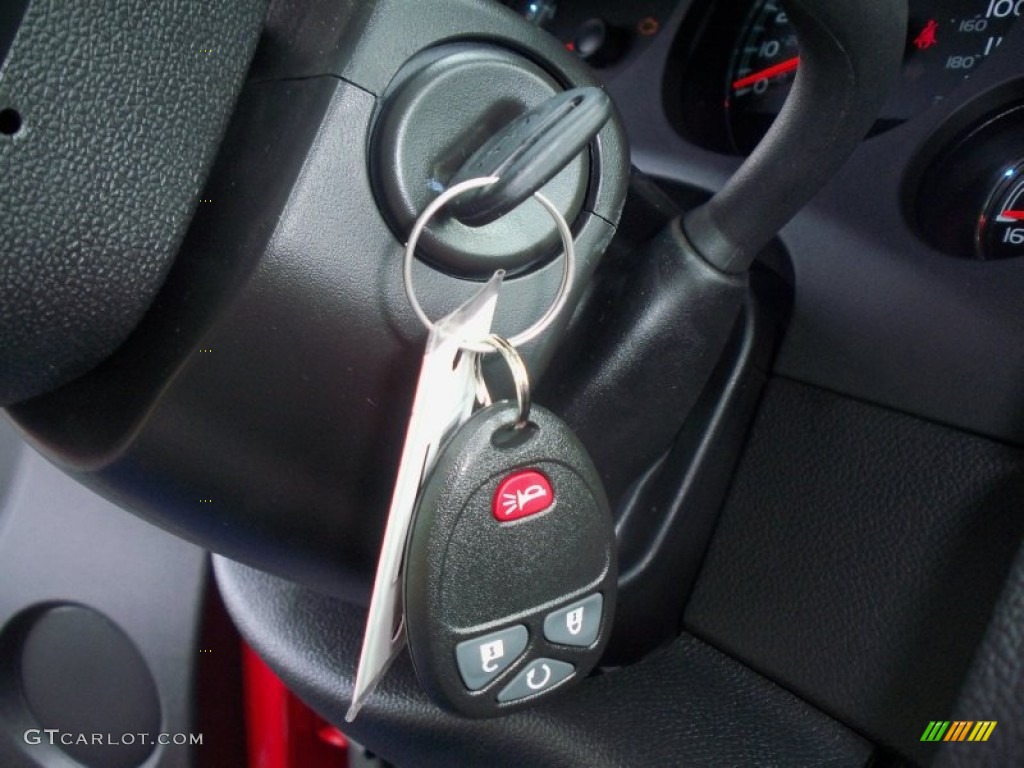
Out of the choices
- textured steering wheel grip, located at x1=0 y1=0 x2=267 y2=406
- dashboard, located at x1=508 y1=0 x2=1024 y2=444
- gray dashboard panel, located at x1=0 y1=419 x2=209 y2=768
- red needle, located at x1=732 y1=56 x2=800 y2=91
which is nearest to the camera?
textured steering wheel grip, located at x1=0 y1=0 x2=267 y2=406

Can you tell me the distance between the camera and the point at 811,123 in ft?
1.31

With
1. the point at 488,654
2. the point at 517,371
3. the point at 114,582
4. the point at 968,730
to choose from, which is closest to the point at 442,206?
the point at 517,371

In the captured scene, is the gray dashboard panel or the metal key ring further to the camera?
the gray dashboard panel

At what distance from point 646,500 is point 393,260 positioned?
263 millimetres

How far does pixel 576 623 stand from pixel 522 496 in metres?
0.07

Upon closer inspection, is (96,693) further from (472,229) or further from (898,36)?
(898,36)

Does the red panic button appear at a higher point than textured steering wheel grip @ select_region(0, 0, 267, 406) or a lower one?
lower

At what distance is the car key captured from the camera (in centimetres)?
36

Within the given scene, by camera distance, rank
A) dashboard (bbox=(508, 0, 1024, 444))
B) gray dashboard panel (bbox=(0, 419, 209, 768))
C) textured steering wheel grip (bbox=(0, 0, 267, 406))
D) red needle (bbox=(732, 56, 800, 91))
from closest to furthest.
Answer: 1. textured steering wheel grip (bbox=(0, 0, 267, 406))
2. dashboard (bbox=(508, 0, 1024, 444))
3. red needle (bbox=(732, 56, 800, 91))
4. gray dashboard panel (bbox=(0, 419, 209, 768))

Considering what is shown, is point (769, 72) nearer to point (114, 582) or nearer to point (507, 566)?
point (507, 566)

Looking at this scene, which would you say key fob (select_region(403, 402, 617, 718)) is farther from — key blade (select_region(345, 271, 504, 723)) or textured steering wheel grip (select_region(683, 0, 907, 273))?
textured steering wheel grip (select_region(683, 0, 907, 273))

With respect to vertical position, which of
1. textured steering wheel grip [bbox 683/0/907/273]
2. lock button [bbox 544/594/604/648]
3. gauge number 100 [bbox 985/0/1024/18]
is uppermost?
gauge number 100 [bbox 985/0/1024/18]

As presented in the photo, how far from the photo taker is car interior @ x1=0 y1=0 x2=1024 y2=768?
1.19 feet

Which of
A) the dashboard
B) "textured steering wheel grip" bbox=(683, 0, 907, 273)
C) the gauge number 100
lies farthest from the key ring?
the gauge number 100
